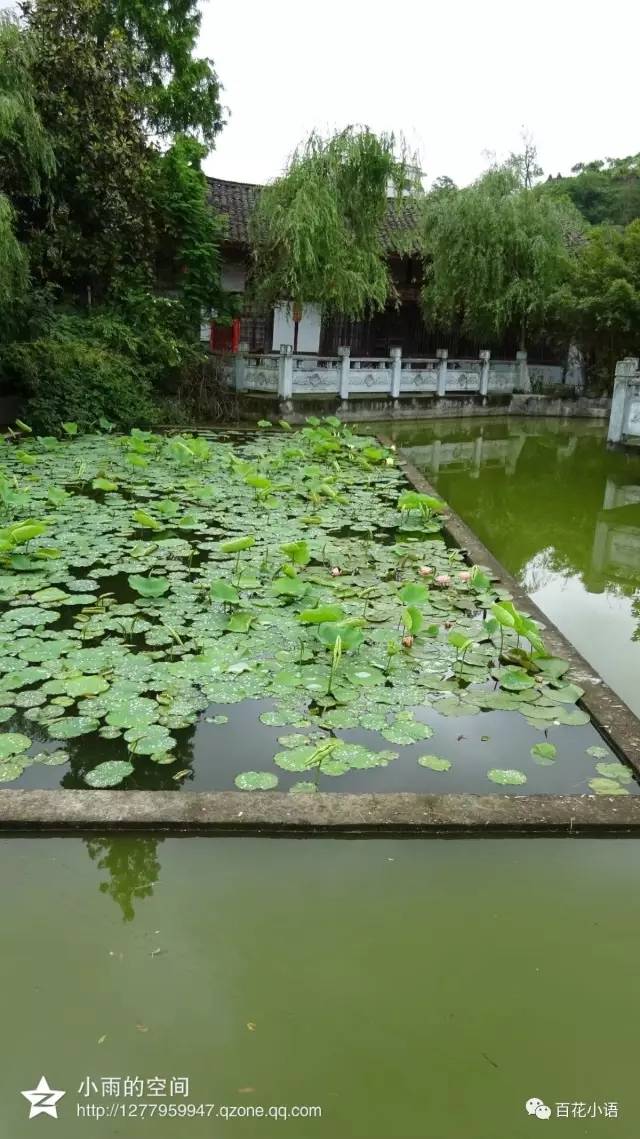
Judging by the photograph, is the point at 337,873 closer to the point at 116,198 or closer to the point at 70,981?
the point at 70,981

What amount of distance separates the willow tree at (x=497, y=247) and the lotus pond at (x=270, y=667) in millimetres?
10488

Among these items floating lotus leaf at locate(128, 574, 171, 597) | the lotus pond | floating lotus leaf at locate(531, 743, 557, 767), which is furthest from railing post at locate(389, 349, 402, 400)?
floating lotus leaf at locate(531, 743, 557, 767)

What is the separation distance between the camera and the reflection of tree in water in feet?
6.52

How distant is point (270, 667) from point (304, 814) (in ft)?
3.32

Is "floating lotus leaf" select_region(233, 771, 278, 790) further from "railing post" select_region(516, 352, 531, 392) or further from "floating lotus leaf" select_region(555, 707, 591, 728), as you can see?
"railing post" select_region(516, 352, 531, 392)

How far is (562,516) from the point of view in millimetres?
7105

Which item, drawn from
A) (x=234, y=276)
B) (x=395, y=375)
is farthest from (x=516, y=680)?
(x=234, y=276)

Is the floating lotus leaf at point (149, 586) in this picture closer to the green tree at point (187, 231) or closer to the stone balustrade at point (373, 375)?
the green tree at point (187, 231)

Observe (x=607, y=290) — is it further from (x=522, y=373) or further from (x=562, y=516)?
(x=562, y=516)

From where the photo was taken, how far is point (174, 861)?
2.12 meters

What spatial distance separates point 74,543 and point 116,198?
7.26 metres

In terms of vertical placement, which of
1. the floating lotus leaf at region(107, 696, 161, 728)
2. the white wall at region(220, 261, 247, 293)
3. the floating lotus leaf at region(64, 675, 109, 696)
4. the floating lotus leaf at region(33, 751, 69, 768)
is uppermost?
the white wall at region(220, 261, 247, 293)

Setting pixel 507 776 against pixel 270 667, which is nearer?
pixel 507 776

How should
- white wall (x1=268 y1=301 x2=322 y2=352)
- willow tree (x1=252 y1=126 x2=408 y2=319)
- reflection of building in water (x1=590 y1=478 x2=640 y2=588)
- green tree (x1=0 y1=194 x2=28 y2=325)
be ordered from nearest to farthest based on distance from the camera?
reflection of building in water (x1=590 y1=478 x2=640 y2=588), green tree (x1=0 y1=194 x2=28 y2=325), willow tree (x1=252 y1=126 x2=408 y2=319), white wall (x1=268 y1=301 x2=322 y2=352)
